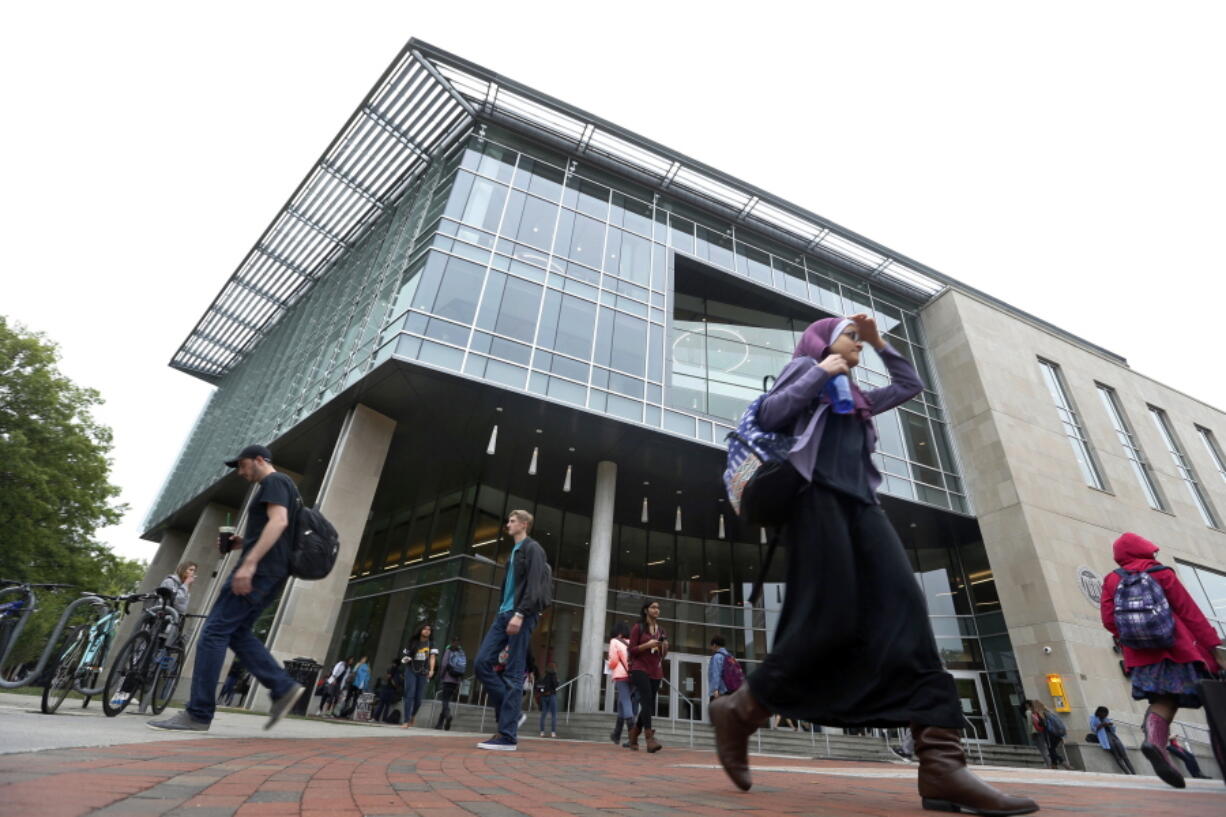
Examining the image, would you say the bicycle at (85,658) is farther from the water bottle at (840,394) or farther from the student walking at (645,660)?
the water bottle at (840,394)

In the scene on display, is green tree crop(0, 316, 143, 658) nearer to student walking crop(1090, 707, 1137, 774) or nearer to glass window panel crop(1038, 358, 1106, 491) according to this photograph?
student walking crop(1090, 707, 1137, 774)

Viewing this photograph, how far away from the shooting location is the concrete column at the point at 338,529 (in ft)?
42.7

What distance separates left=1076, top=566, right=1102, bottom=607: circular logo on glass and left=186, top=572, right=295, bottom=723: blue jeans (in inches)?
878

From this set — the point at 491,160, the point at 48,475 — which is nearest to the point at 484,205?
the point at 491,160

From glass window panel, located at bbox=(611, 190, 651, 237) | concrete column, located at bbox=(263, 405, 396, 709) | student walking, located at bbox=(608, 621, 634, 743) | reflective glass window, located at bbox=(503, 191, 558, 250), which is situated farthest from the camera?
glass window panel, located at bbox=(611, 190, 651, 237)

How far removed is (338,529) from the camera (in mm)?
14727

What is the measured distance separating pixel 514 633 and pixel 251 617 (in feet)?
6.68

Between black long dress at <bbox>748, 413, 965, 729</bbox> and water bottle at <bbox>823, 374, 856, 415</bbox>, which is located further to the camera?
water bottle at <bbox>823, 374, 856, 415</bbox>

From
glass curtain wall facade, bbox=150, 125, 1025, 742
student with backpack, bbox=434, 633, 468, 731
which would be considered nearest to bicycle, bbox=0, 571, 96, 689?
student with backpack, bbox=434, 633, 468, 731

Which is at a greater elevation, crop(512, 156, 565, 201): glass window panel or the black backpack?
crop(512, 156, 565, 201): glass window panel

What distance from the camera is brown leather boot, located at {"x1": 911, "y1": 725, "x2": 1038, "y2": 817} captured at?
77.6 inches

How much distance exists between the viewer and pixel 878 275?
24703 millimetres

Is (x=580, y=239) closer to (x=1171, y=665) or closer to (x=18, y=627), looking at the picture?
(x=18, y=627)

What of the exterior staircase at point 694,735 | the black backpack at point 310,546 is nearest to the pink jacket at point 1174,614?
the black backpack at point 310,546
